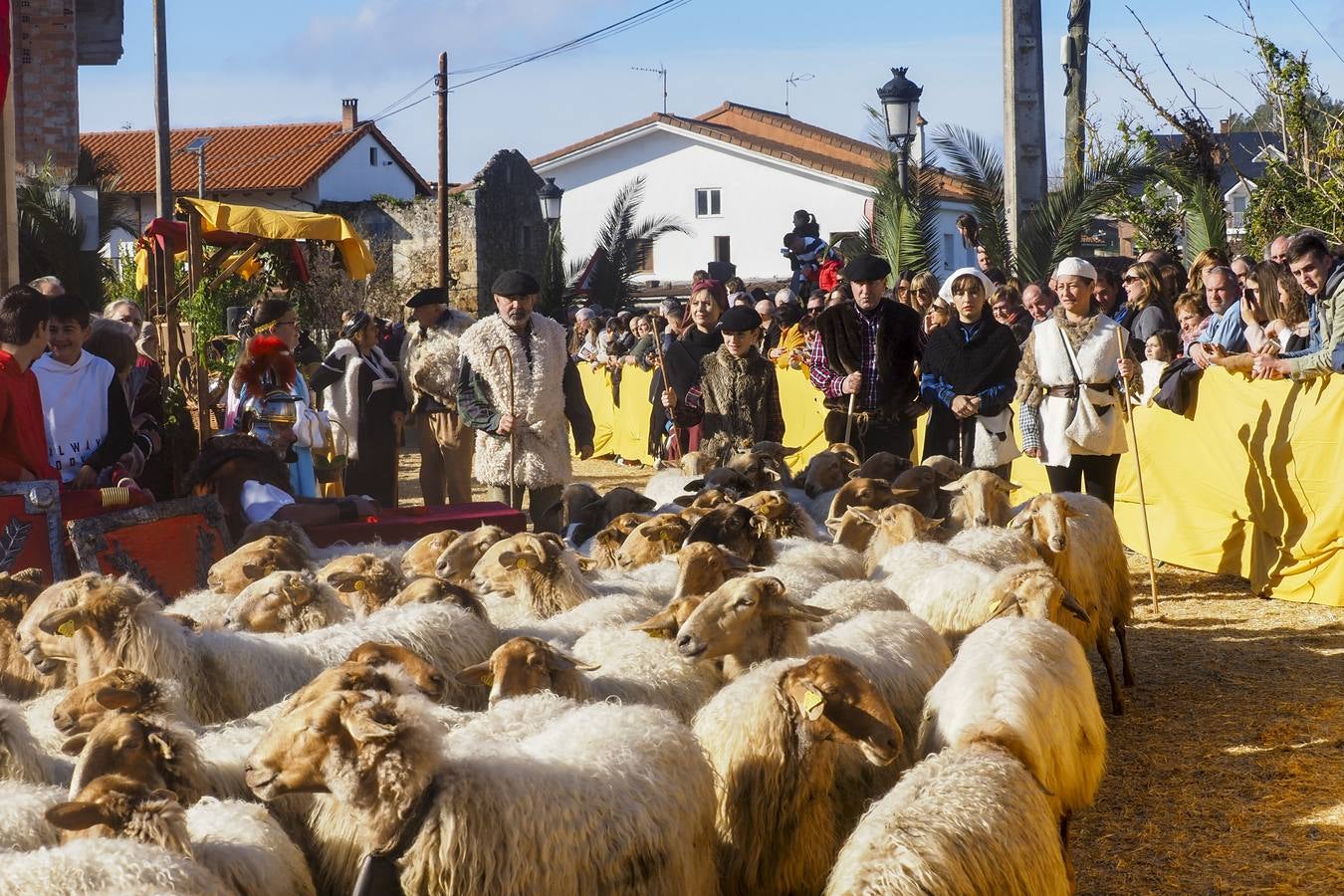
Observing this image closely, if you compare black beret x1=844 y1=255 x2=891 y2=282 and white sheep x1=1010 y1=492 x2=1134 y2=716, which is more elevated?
black beret x1=844 y1=255 x2=891 y2=282

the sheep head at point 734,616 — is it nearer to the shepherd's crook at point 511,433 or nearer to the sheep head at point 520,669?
the sheep head at point 520,669

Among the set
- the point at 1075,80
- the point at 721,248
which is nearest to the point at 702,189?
the point at 721,248

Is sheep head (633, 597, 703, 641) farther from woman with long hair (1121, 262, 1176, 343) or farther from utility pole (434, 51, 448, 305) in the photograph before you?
utility pole (434, 51, 448, 305)

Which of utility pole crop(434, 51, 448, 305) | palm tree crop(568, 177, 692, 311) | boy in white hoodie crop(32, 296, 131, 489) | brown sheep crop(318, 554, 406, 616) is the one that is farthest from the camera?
palm tree crop(568, 177, 692, 311)

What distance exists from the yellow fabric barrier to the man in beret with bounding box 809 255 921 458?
2.14 metres

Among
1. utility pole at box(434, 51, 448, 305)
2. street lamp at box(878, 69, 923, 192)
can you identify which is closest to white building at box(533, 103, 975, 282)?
utility pole at box(434, 51, 448, 305)

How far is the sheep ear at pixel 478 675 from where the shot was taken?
475 cm

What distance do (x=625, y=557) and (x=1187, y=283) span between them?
6822mm

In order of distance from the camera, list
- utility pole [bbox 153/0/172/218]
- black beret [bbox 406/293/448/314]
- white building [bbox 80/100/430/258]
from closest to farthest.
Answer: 1. black beret [bbox 406/293/448/314]
2. utility pole [bbox 153/0/172/218]
3. white building [bbox 80/100/430/258]

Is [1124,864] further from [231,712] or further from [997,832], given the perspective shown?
[231,712]

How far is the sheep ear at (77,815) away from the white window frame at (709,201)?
48.5m

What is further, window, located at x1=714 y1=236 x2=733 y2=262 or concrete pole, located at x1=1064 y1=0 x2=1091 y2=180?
window, located at x1=714 y1=236 x2=733 y2=262

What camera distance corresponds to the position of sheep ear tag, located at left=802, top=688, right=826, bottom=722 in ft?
14.2

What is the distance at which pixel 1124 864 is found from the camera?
207 inches
